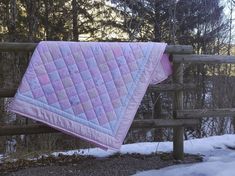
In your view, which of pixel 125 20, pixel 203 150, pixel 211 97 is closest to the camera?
pixel 203 150

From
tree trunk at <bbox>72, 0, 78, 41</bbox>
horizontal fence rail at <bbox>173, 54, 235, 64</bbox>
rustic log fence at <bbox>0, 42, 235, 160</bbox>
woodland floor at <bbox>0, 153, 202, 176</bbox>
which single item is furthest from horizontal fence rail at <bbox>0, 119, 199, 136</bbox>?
tree trunk at <bbox>72, 0, 78, 41</bbox>

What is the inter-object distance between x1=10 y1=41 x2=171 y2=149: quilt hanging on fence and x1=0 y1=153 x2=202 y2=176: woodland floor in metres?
0.59

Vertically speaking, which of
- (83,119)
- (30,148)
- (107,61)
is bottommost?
(30,148)

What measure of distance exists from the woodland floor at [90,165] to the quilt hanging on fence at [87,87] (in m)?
0.59

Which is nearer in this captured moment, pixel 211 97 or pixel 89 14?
pixel 211 97

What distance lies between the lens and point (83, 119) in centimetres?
444

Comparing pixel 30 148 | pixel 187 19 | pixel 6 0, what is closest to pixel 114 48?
pixel 30 148

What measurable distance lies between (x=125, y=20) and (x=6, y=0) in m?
4.15

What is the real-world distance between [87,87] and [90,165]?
3.35ft

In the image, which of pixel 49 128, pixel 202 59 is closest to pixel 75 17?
pixel 202 59

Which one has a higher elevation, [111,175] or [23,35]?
[23,35]

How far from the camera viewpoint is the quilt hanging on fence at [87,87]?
439 cm

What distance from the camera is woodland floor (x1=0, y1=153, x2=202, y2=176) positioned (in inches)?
190

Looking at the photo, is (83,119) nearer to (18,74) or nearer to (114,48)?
(114,48)
